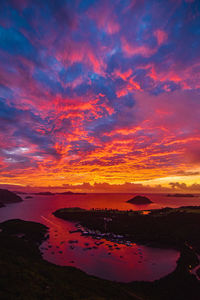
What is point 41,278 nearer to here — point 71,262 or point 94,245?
point 71,262

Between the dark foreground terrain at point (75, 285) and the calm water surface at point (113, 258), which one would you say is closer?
the dark foreground terrain at point (75, 285)

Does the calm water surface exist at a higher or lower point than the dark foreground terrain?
lower

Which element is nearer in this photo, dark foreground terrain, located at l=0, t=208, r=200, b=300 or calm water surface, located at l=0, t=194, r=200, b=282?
dark foreground terrain, located at l=0, t=208, r=200, b=300

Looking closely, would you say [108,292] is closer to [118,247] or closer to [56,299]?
[56,299]

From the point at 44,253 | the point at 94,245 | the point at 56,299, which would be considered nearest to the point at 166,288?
the point at 56,299

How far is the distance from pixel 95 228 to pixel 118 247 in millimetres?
23387

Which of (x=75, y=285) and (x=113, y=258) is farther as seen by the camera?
(x=113, y=258)

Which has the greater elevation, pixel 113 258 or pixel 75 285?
pixel 75 285

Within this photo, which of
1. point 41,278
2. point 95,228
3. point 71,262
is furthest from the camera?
point 95,228

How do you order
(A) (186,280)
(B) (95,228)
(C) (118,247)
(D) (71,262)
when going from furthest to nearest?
1. (B) (95,228)
2. (C) (118,247)
3. (D) (71,262)
4. (A) (186,280)

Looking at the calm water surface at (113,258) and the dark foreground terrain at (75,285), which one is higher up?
the dark foreground terrain at (75,285)

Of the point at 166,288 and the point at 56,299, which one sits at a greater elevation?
the point at 56,299

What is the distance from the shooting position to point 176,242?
4634 cm

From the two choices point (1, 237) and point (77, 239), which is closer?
point (1, 237)
